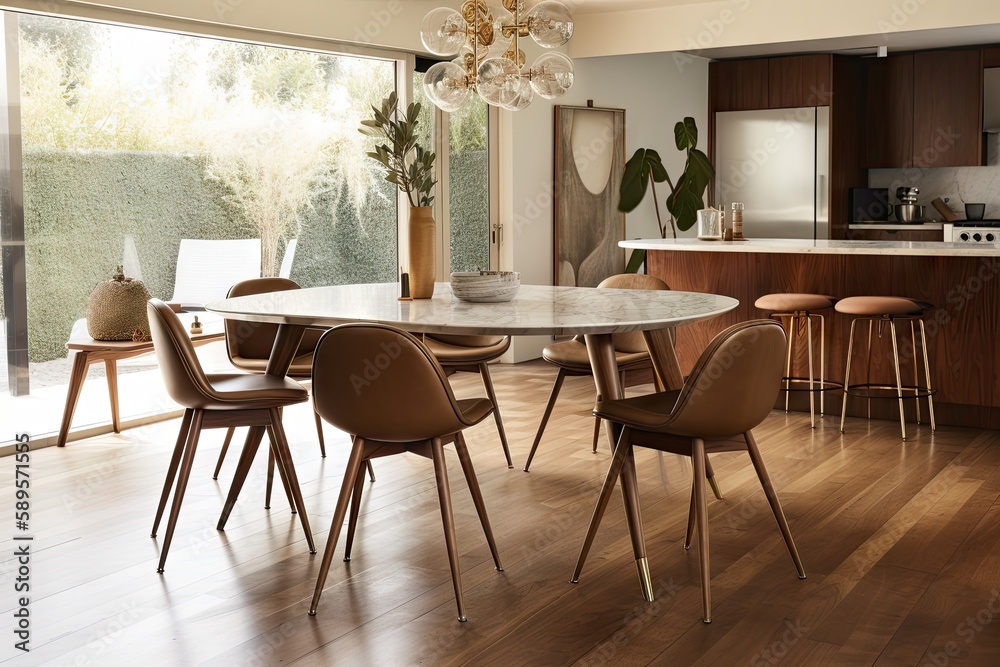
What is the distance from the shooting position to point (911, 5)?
6062 millimetres

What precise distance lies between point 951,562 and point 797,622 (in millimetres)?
786

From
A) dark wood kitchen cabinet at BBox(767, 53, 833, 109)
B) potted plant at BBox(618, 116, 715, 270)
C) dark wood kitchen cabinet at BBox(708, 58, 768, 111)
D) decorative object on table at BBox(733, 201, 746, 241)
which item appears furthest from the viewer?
dark wood kitchen cabinet at BBox(708, 58, 768, 111)

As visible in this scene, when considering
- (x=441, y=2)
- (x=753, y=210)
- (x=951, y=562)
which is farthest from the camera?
(x=753, y=210)

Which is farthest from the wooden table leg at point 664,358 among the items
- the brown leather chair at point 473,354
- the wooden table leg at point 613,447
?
the brown leather chair at point 473,354

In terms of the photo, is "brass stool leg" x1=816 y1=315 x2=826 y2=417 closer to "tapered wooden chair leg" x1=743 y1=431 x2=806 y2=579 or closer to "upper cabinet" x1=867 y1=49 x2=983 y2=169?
"tapered wooden chair leg" x1=743 y1=431 x2=806 y2=579

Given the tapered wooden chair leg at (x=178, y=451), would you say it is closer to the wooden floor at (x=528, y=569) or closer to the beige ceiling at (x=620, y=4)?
the wooden floor at (x=528, y=569)

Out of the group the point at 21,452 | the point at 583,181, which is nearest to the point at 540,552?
the point at 21,452

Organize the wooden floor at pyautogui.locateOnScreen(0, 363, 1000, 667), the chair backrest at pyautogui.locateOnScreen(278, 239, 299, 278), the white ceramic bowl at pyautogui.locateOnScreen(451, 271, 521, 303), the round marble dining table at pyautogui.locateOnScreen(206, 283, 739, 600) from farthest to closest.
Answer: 1. the chair backrest at pyautogui.locateOnScreen(278, 239, 299, 278)
2. the white ceramic bowl at pyautogui.locateOnScreen(451, 271, 521, 303)
3. the round marble dining table at pyautogui.locateOnScreen(206, 283, 739, 600)
4. the wooden floor at pyautogui.locateOnScreen(0, 363, 1000, 667)

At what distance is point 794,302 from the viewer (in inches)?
206

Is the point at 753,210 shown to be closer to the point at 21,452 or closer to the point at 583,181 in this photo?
the point at 583,181

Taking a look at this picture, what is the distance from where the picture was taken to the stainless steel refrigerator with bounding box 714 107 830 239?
831 centimetres

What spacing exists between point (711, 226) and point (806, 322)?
78 centimetres

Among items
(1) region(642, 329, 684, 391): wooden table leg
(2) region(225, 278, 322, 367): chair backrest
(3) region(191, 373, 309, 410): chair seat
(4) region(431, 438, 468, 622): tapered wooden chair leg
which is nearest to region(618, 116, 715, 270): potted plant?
(1) region(642, 329, 684, 391): wooden table leg

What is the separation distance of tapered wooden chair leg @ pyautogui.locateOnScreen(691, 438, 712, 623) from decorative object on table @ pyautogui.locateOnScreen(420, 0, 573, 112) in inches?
55.5
